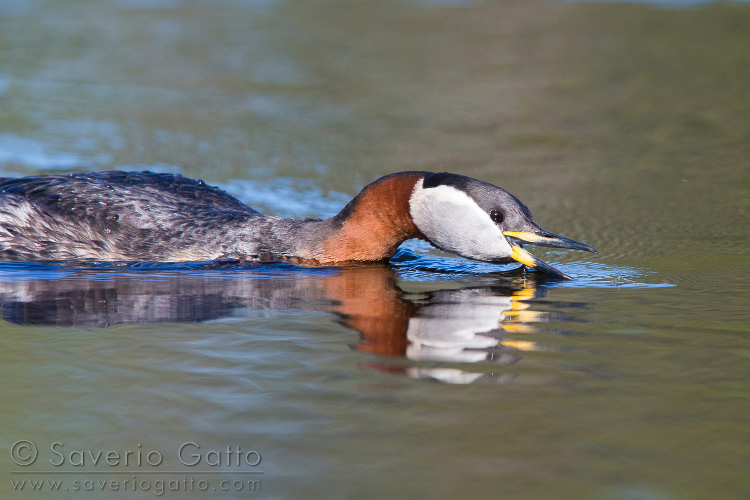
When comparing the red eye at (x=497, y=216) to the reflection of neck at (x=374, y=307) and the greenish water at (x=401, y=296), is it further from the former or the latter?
the reflection of neck at (x=374, y=307)

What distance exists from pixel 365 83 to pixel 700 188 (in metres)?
7.17

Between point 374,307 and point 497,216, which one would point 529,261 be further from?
point 374,307

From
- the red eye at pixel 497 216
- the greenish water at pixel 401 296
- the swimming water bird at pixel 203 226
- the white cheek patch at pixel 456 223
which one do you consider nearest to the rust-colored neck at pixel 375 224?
the swimming water bird at pixel 203 226

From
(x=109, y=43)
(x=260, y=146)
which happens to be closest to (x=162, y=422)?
(x=260, y=146)

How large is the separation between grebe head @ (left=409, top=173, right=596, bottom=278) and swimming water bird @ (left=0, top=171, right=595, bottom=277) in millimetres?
12

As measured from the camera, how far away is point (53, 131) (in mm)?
14102

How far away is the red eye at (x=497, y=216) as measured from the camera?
800cm

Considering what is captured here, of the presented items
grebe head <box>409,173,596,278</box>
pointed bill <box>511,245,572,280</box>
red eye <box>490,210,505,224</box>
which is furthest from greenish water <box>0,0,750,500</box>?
red eye <box>490,210,505,224</box>

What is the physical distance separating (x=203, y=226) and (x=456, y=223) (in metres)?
2.50

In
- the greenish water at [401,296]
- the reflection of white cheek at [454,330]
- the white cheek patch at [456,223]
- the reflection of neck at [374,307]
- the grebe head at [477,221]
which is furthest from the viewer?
the white cheek patch at [456,223]

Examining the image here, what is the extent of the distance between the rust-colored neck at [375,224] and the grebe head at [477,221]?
15cm

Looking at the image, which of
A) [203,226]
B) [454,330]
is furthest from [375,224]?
[454,330]

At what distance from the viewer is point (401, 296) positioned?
7.43 metres

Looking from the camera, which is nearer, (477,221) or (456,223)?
(477,221)
